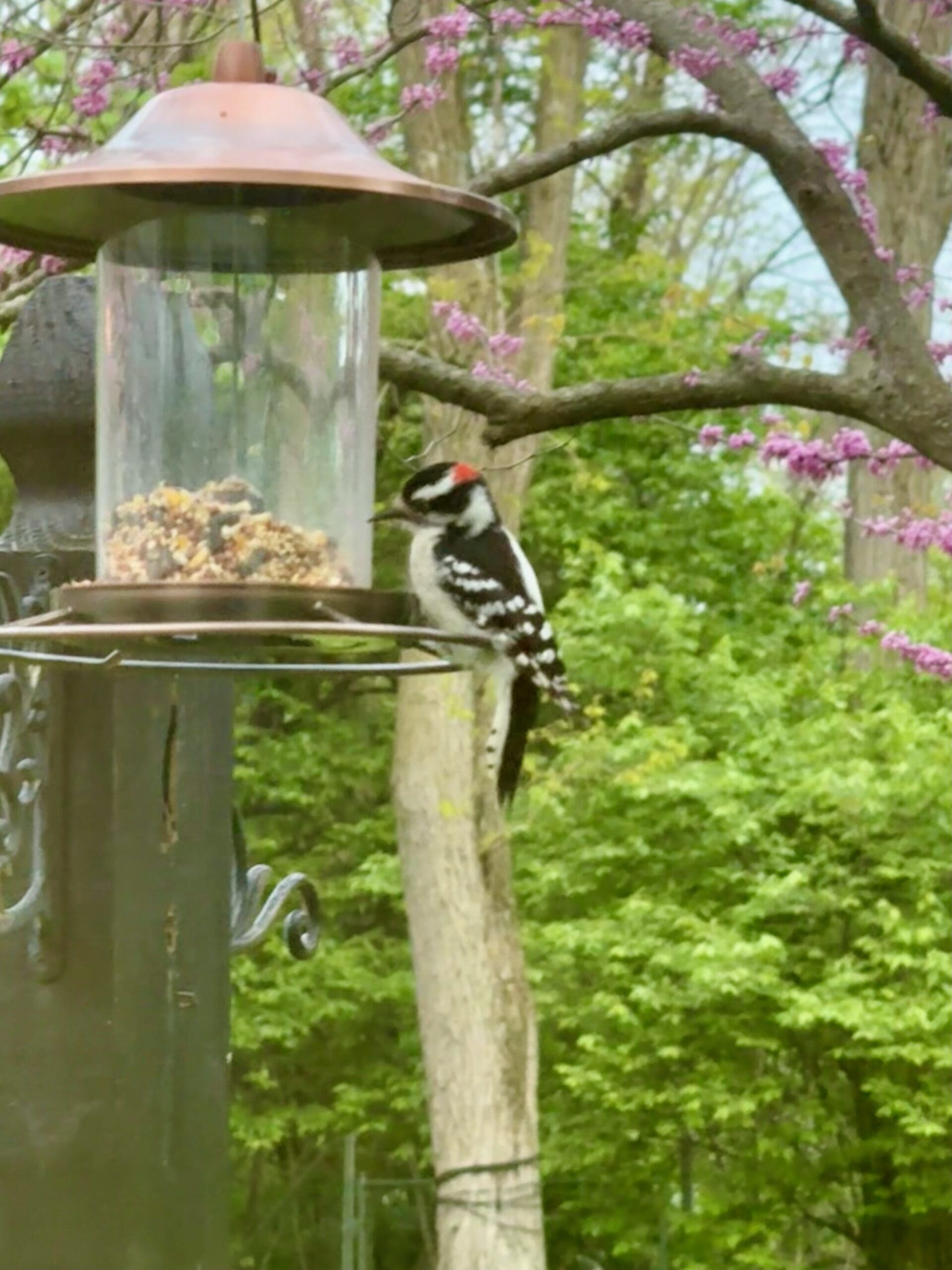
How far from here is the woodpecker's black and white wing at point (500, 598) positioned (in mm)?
3260

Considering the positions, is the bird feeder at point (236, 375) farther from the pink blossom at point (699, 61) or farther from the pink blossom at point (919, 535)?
the pink blossom at point (919, 535)

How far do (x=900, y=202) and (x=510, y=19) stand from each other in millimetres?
6614

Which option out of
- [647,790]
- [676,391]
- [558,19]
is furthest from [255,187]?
[647,790]

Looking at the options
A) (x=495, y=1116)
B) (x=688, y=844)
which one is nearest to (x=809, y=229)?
(x=688, y=844)

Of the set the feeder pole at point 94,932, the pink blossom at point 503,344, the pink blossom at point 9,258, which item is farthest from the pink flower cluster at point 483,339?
the feeder pole at point 94,932

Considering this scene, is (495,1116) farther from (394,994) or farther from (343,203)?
(343,203)

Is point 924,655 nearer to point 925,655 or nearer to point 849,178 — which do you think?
A: point 925,655

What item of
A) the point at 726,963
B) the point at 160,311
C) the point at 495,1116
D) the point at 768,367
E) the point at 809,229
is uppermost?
the point at 809,229

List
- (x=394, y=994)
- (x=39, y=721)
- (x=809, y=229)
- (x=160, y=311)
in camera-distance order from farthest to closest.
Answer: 1. (x=394, y=994)
2. (x=809, y=229)
3. (x=39, y=721)
4. (x=160, y=311)

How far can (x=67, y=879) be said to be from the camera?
2.65 meters

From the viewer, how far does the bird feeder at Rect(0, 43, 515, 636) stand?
2.29 m

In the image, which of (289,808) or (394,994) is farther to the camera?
(289,808)

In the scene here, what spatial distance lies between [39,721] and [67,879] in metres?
0.22

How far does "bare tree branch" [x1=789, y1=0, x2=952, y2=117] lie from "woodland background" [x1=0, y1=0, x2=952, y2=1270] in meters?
1.10
